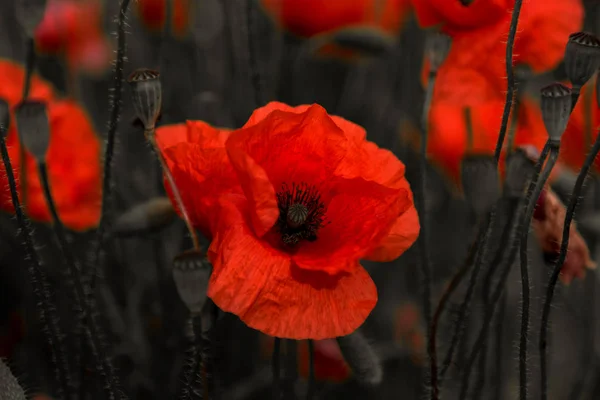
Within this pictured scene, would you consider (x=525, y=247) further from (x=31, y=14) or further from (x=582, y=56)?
(x=31, y=14)

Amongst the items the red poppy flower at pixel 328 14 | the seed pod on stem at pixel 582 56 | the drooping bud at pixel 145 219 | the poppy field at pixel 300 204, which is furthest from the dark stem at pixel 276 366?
the red poppy flower at pixel 328 14

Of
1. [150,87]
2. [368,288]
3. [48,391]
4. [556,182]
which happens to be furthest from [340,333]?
[48,391]

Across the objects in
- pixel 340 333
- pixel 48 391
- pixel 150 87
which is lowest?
pixel 48 391

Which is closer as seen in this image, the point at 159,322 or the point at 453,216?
the point at 159,322

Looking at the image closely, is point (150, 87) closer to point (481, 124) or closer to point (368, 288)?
point (368, 288)

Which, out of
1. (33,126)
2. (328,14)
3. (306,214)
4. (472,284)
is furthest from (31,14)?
(328,14)
